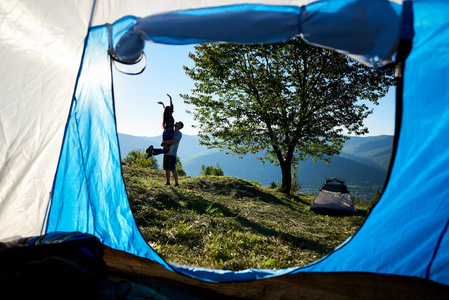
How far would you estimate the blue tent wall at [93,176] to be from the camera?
218cm

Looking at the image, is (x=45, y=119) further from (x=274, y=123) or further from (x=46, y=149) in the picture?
(x=274, y=123)

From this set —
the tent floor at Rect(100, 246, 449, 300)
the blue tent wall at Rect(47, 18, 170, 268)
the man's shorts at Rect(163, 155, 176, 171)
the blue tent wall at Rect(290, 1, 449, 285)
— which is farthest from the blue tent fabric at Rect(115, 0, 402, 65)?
the man's shorts at Rect(163, 155, 176, 171)

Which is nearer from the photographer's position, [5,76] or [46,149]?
[5,76]

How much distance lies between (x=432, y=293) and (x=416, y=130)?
125 cm

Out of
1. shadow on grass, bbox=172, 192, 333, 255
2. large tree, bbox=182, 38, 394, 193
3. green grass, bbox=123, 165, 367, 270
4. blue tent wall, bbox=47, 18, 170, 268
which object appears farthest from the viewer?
large tree, bbox=182, 38, 394, 193

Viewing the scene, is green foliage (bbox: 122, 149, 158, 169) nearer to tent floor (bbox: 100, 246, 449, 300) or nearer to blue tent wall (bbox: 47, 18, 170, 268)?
blue tent wall (bbox: 47, 18, 170, 268)

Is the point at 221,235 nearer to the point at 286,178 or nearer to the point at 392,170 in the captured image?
the point at 392,170

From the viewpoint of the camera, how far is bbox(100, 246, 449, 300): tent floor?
1.82 metres

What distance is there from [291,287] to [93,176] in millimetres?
1989

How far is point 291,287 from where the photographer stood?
196 centimetres

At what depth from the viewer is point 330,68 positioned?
32.4 ft

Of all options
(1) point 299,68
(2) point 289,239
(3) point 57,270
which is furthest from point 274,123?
(3) point 57,270

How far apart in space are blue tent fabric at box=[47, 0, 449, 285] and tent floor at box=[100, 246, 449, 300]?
0.06 m

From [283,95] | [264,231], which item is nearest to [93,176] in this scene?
[264,231]
